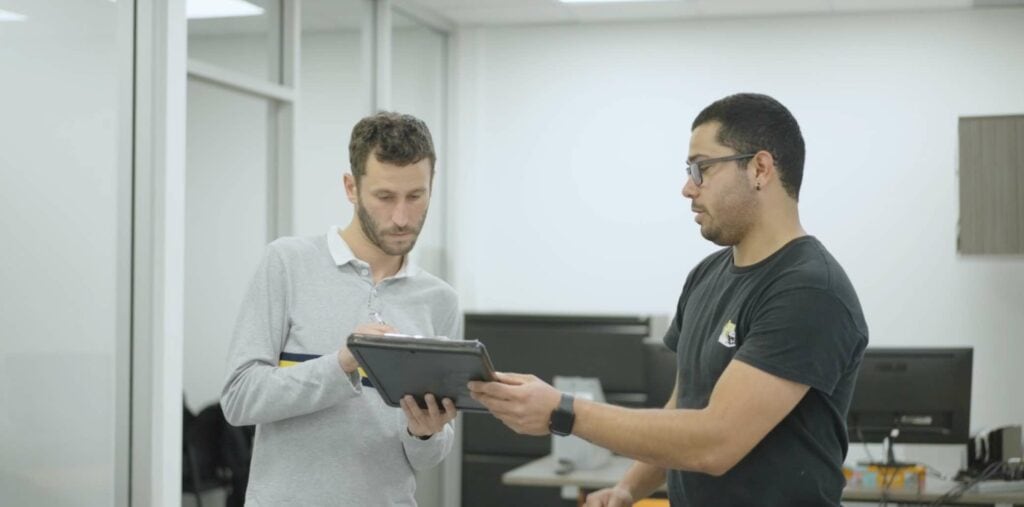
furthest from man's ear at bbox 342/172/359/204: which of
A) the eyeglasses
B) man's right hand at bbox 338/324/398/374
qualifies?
the eyeglasses

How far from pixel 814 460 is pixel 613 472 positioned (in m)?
2.82

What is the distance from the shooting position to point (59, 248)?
390 cm

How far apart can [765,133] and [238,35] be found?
331cm

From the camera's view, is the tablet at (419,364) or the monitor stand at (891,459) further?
the monitor stand at (891,459)

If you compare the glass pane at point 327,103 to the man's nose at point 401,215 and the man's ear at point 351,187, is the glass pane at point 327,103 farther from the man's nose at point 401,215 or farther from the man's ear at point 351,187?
the man's nose at point 401,215

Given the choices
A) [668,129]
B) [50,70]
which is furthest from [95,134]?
[668,129]

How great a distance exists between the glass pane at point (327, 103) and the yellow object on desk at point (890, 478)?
2558 millimetres

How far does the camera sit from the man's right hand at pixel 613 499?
2391mm

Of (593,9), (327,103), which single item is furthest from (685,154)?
(327,103)

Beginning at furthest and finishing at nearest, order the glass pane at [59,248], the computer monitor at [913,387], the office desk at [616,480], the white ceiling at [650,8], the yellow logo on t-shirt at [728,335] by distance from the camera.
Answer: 1. the white ceiling at [650,8]
2. the computer monitor at [913,387]
3. the office desk at [616,480]
4. the glass pane at [59,248]
5. the yellow logo on t-shirt at [728,335]

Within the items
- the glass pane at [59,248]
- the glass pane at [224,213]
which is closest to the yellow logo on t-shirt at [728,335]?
the glass pane at [59,248]

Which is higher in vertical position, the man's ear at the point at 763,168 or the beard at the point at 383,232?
the man's ear at the point at 763,168

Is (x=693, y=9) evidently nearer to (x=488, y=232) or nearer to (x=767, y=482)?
(x=488, y=232)

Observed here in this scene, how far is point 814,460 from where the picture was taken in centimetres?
209
